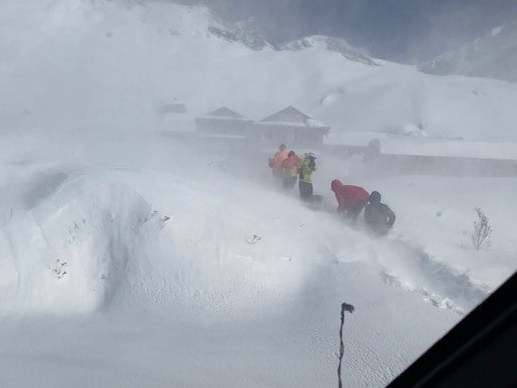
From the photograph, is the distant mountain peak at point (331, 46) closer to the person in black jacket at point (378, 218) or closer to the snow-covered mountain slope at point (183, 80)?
the snow-covered mountain slope at point (183, 80)

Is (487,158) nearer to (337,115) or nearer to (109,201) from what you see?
(109,201)

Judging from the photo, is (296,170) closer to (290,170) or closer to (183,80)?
(290,170)

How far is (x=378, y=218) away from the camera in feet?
40.4

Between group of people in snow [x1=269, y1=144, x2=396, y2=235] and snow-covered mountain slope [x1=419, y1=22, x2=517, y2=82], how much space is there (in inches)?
4764

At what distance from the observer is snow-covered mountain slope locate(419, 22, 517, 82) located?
125250 mm

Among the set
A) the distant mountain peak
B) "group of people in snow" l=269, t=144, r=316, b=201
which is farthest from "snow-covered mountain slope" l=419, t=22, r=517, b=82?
"group of people in snow" l=269, t=144, r=316, b=201

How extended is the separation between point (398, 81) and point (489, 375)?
91.4 m

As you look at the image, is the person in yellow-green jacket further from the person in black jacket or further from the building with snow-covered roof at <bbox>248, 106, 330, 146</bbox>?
the building with snow-covered roof at <bbox>248, 106, 330, 146</bbox>

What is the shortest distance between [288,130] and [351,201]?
2851 centimetres

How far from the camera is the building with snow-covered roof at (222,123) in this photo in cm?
4569

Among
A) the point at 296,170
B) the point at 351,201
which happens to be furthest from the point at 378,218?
the point at 296,170

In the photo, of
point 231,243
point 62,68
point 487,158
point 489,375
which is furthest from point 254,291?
point 62,68

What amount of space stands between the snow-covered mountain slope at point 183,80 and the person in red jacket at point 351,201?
1037 inches

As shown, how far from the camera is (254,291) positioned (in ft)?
30.7
